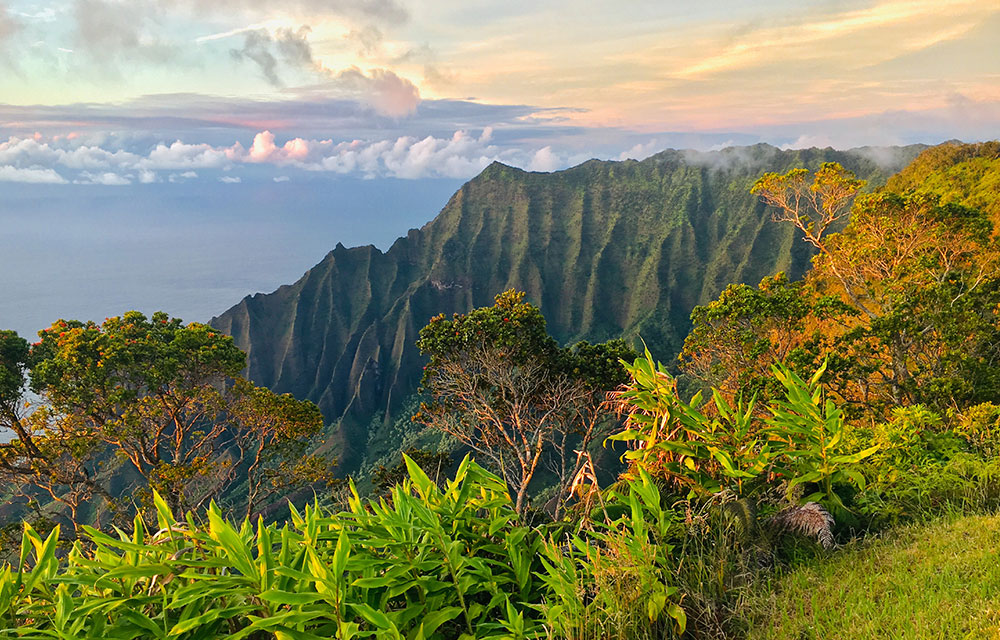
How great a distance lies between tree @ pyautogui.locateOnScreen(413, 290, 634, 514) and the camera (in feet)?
48.9

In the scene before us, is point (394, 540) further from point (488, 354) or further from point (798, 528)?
point (488, 354)

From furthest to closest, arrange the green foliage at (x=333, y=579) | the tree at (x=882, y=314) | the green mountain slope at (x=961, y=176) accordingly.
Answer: the green mountain slope at (x=961, y=176) < the tree at (x=882, y=314) < the green foliage at (x=333, y=579)

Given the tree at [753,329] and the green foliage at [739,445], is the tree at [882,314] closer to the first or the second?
the tree at [753,329]

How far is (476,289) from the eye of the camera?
12625cm

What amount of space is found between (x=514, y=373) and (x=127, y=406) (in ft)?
33.2

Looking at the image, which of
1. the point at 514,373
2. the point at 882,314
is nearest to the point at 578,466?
the point at 514,373

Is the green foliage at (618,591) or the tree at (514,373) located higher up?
the green foliage at (618,591)

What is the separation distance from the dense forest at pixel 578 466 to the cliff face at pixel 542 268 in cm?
7541

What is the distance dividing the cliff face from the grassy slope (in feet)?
310

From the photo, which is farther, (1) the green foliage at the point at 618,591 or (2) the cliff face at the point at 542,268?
(2) the cliff face at the point at 542,268

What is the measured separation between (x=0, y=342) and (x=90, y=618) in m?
15.1

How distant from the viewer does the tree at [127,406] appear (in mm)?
13312

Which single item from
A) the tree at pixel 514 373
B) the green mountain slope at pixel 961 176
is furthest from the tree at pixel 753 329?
the green mountain slope at pixel 961 176

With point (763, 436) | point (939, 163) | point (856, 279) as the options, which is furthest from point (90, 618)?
point (939, 163)
